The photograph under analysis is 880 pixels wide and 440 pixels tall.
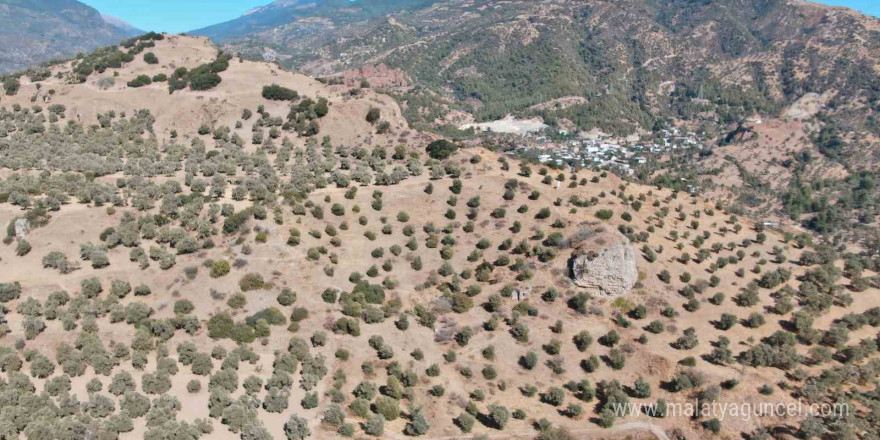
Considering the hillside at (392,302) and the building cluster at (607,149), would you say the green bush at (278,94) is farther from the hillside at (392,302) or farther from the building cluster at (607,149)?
the building cluster at (607,149)

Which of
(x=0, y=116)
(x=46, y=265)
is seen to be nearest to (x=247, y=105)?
(x=0, y=116)

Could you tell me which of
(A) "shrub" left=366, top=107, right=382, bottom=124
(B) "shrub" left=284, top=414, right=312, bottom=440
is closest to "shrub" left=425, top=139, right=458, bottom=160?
(A) "shrub" left=366, top=107, right=382, bottom=124

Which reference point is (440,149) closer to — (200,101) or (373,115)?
(373,115)

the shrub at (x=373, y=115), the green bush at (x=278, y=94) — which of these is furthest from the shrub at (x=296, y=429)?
the green bush at (x=278, y=94)

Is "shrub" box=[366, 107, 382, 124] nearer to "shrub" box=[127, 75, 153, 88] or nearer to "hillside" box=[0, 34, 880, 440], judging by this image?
"hillside" box=[0, 34, 880, 440]

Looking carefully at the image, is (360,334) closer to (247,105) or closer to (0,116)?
(247,105)

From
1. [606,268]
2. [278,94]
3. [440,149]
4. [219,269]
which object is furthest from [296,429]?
[278,94]

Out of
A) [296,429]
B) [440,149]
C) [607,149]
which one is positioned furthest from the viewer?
[607,149]
